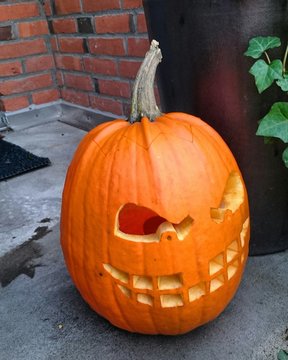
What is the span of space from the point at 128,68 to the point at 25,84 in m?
1.00

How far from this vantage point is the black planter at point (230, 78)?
1184 millimetres

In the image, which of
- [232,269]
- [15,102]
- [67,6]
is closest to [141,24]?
[67,6]

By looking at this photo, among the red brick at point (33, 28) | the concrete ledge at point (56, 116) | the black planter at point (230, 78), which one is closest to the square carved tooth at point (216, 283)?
the black planter at point (230, 78)

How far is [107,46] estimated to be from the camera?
8.46ft

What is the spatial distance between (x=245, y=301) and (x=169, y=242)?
17.0 inches

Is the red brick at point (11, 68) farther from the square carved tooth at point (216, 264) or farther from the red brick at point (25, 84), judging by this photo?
the square carved tooth at point (216, 264)

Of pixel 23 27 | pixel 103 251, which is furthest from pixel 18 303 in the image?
pixel 23 27

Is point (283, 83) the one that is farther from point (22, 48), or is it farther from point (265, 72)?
point (22, 48)

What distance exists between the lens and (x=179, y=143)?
1034mm

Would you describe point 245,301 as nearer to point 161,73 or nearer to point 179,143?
point 179,143

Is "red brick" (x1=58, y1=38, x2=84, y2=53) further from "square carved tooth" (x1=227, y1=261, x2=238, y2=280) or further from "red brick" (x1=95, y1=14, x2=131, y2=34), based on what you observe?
"square carved tooth" (x1=227, y1=261, x2=238, y2=280)

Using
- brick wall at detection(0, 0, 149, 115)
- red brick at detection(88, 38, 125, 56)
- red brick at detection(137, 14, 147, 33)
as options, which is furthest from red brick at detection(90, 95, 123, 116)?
red brick at detection(137, 14, 147, 33)

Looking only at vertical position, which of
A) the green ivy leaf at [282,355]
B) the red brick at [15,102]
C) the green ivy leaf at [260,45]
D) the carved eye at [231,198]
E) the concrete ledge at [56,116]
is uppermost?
the green ivy leaf at [260,45]

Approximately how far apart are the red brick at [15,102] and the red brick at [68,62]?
359mm
